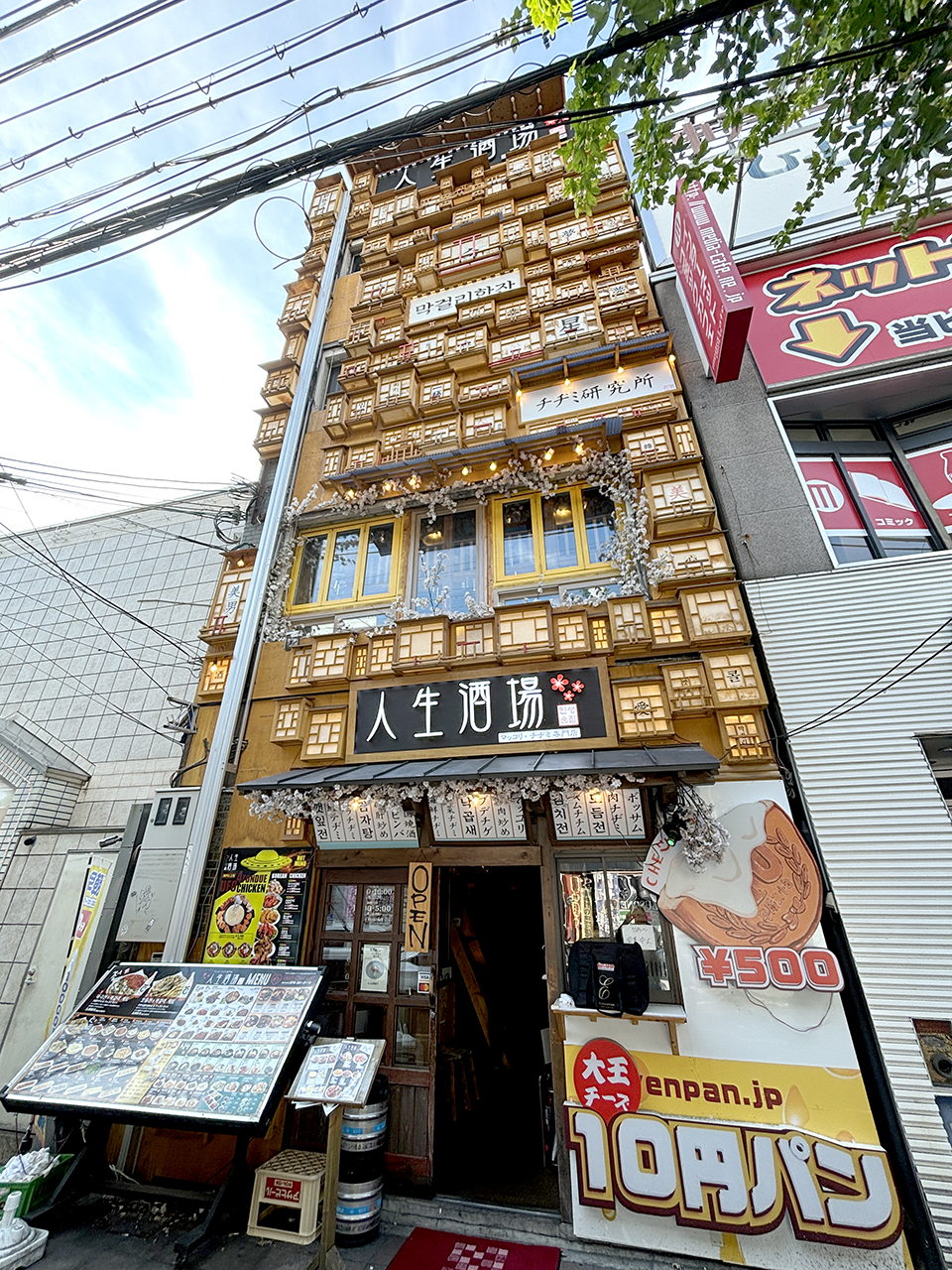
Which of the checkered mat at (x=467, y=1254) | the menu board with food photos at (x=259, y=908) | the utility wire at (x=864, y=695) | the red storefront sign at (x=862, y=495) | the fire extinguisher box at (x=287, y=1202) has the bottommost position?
the checkered mat at (x=467, y=1254)

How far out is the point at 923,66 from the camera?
4.31 metres

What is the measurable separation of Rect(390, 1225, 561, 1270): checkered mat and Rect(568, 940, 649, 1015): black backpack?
2047mm

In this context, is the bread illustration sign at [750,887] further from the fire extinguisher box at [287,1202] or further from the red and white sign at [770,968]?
the fire extinguisher box at [287,1202]

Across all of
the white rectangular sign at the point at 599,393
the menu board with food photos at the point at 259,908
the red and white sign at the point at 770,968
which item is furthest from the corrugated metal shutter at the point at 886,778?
the menu board with food photos at the point at 259,908

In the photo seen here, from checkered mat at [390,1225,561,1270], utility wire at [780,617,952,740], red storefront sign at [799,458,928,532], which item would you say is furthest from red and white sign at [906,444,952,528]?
checkered mat at [390,1225,561,1270]

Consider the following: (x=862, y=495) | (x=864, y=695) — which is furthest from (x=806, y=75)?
(x=864, y=695)

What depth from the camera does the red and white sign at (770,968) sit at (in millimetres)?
4805

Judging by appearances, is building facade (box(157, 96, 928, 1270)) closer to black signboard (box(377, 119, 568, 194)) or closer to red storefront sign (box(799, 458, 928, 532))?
red storefront sign (box(799, 458, 928, 532))

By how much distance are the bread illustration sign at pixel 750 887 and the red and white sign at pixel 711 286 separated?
5454 mm

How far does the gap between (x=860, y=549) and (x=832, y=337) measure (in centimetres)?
313

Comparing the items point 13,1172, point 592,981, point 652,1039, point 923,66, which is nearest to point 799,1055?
point 652,1039

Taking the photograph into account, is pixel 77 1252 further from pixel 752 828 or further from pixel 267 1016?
pixel 752 828

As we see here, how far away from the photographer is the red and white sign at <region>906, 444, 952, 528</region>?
6930 millimetres

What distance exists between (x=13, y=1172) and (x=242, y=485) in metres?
10.4
